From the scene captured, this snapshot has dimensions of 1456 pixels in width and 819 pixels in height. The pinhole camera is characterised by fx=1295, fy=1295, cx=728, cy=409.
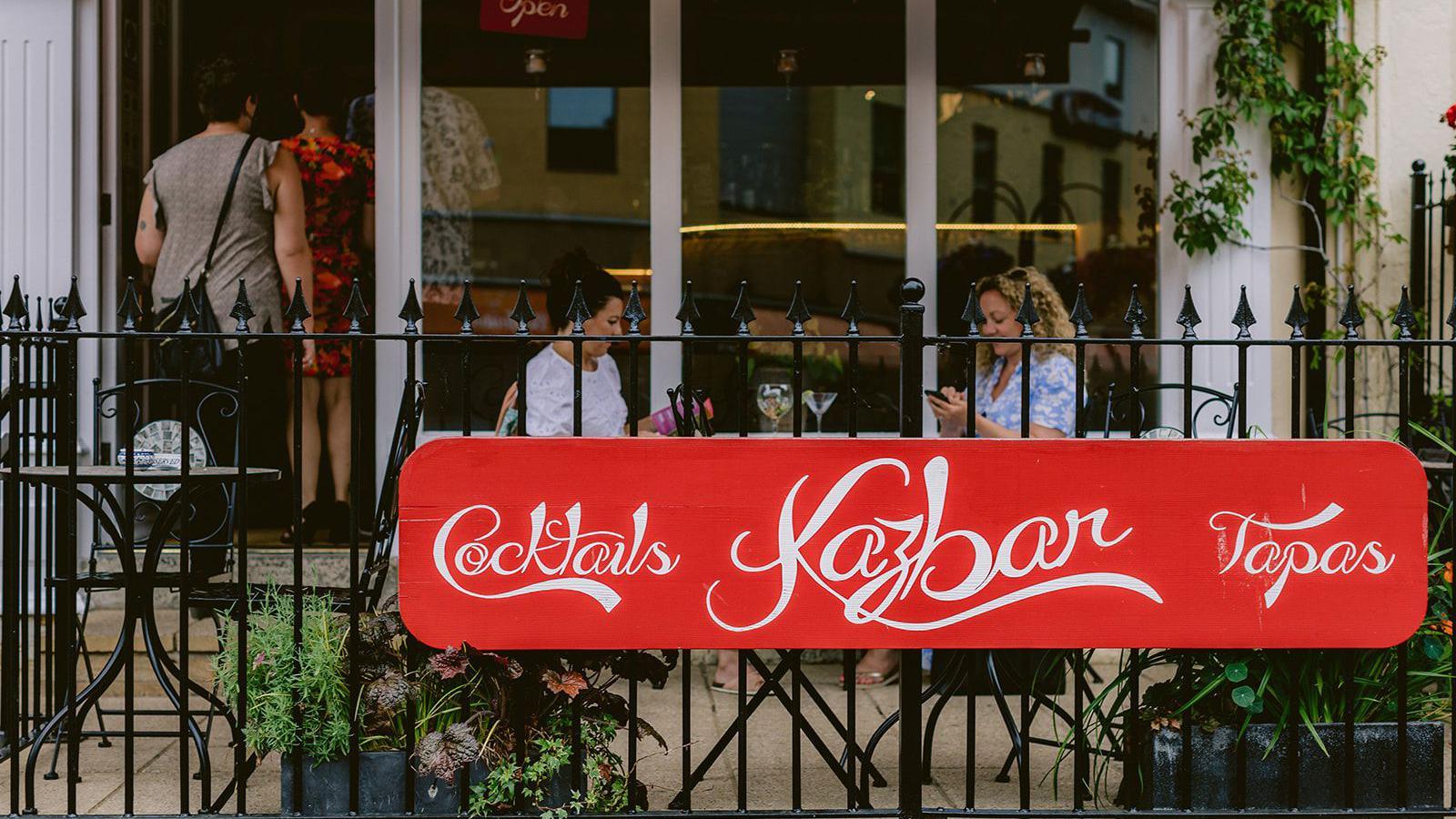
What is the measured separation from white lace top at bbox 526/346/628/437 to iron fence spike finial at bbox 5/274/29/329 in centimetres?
169

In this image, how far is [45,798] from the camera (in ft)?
11.8

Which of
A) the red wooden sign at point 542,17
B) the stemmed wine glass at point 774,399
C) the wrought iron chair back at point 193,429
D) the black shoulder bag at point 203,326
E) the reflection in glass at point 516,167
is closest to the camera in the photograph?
the wrought iron chair back at point 193,429

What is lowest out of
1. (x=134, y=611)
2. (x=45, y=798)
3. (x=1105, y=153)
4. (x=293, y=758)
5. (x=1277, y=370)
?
(x=45, y=798)

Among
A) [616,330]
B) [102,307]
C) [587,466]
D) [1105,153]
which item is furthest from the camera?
[1105,153]

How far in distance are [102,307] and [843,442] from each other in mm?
3613

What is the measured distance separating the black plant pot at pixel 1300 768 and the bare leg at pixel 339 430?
4.14m

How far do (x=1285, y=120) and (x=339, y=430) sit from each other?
4458 mm

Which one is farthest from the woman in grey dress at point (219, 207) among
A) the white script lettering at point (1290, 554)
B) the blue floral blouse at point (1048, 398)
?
the white script lettering at point (1290, 554)

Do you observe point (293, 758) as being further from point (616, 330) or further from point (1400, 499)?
point (1400, 499)

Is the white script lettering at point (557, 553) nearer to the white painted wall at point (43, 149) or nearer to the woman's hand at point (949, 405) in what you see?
the woman's hand at point (949, 405)

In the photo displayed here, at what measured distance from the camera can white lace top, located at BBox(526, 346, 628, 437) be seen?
4.67 m

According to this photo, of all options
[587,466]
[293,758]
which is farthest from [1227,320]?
[293,758]

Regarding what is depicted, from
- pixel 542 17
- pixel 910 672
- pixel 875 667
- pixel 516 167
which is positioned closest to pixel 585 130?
pixel 516 167

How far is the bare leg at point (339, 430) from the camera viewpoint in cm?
619
